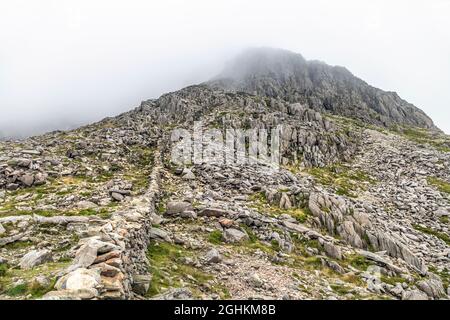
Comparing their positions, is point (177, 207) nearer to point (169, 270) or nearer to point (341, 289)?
point (169, 270)

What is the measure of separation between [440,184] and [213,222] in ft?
153

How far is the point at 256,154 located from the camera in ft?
201

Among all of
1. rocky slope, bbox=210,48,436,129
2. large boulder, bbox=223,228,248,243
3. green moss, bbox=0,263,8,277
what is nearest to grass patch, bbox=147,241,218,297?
large boulder, bbox=223,228,248,243

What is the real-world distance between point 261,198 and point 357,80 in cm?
16310

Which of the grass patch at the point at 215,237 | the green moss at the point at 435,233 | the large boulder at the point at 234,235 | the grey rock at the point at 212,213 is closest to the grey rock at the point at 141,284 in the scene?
the grass patch at the point at 215,237

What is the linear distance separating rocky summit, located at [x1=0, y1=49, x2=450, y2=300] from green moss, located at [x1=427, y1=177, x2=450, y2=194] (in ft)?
1.78

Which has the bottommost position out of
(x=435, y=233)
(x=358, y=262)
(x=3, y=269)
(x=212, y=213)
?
(x=435, y=233)

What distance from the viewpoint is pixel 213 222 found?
26938 millimetres

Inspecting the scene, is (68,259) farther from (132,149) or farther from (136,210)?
(132,149)

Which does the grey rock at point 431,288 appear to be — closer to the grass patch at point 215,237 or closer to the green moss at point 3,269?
the grass patch at point 215,237

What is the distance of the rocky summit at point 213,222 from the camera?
15.5 meters

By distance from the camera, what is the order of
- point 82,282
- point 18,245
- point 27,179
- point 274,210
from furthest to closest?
point 27,179 < point 274,210 < point 18,245 < point 82,282

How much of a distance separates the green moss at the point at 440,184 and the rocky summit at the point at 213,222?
0.54 metres

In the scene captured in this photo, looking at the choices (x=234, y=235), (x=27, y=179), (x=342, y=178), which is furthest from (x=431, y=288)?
(x=342, y=178)
